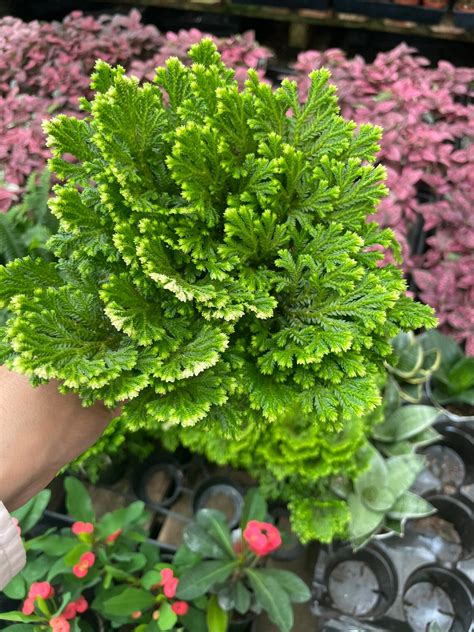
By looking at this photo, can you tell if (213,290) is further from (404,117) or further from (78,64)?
(78,64)

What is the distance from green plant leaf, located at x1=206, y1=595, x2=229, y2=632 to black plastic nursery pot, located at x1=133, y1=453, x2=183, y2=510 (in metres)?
0.47

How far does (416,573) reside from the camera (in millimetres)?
1668

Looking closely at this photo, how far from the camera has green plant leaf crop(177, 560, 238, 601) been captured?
53.9 inches

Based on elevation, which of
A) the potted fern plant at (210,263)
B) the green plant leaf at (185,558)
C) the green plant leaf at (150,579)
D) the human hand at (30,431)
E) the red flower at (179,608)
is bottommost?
the green plant leaf at (185,558)

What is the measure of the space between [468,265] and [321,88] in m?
1.14

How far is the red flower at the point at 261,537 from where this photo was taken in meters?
1.26

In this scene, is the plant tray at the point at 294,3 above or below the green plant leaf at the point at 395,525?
above

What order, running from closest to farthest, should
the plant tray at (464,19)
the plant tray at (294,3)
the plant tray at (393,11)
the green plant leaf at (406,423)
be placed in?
Result: the green plant leaf at (406,423)
the plant tray at (464,19)
the plant tray at (393,11)
the plant tray at (294,3)

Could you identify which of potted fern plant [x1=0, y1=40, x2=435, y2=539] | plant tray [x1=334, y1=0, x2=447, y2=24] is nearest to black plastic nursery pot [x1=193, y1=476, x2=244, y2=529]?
potted fern plant [x1=0, y1=40, x2=435, y2=539]

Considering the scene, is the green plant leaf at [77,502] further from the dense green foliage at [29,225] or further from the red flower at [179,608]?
the dense green foliage at [29,225]

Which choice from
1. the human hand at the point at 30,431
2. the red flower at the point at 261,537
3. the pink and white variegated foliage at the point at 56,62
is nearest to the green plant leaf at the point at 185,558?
the red flower at the point at 261,537

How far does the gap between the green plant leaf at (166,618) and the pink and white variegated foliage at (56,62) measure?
1430 mm

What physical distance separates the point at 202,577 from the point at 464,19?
3130 mm

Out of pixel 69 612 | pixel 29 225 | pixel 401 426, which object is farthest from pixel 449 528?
pixel 29 225
